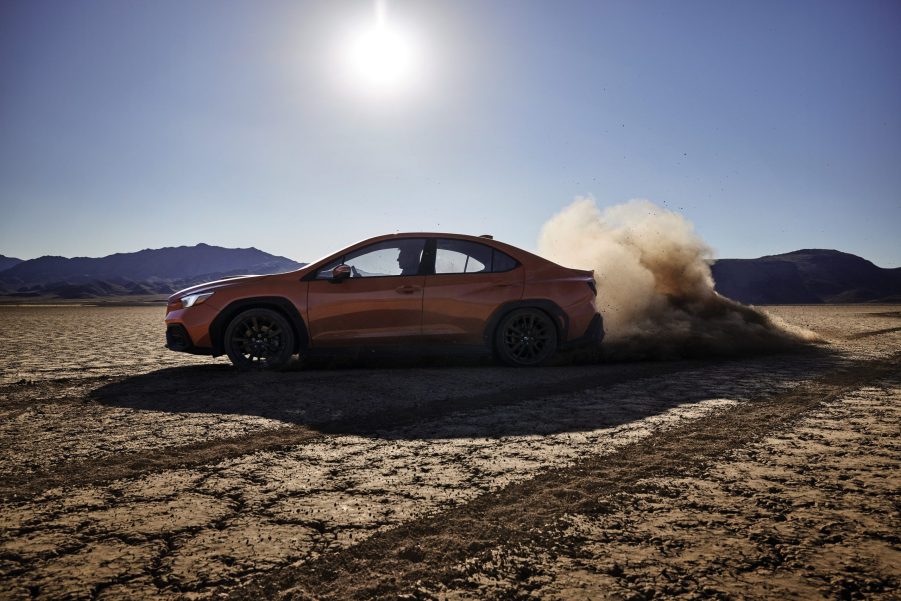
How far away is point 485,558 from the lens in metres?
2.16

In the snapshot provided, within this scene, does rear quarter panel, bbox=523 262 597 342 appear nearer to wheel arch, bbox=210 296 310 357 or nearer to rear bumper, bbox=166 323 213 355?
wheel arch, bbox=210 296 310 357

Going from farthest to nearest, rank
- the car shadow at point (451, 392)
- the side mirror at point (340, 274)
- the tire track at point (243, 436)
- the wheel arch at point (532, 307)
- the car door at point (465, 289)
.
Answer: the wheel arch at point (532, 307)
the car door at point (465, 289)
the side mirror at point (340, 274)
the car shadow at point (451, 392)
the tire track at point (243, 436)

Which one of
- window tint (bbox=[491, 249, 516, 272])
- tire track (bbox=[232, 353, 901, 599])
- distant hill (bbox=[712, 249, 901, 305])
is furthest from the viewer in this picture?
distant hill (bbox=[712, 249, 901, 305])

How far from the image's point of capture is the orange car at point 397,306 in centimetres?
692

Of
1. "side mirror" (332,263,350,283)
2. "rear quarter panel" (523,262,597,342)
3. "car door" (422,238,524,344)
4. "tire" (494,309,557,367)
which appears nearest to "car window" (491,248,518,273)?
"car door" (422,238,524,344)

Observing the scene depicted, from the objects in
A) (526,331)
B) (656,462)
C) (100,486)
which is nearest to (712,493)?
(656,462)

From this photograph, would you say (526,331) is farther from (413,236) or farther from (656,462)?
(656,462)

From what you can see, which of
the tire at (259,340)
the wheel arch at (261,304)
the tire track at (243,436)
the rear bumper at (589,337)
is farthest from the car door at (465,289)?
the tire at (259,340)

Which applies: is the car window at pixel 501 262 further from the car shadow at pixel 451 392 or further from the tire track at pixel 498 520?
the tire track at pixel 498 520

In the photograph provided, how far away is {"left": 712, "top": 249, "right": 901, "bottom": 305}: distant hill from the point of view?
387 feet

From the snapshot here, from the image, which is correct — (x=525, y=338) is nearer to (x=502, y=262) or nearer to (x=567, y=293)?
(x=567, y=293)

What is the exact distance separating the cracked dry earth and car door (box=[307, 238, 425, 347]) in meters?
1.22

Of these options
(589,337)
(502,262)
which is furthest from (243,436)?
(589,337)

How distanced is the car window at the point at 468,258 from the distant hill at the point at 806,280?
114 m
